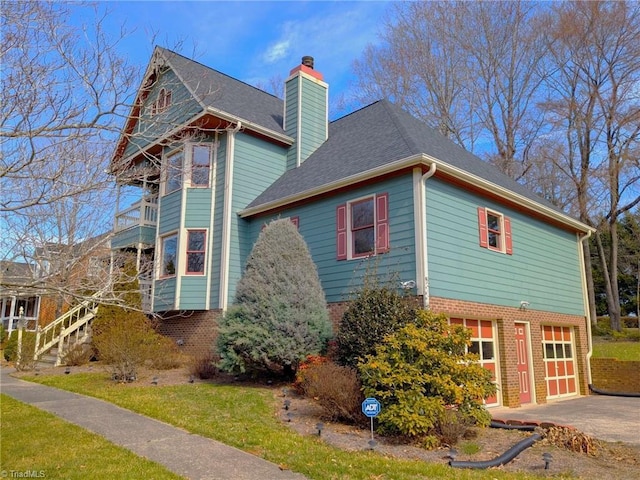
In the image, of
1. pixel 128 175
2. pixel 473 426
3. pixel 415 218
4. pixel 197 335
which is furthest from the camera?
pixel 197 335

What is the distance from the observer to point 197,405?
8.73 metres

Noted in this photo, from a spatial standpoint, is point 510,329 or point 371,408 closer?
point 371,408

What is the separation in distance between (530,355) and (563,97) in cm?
1605

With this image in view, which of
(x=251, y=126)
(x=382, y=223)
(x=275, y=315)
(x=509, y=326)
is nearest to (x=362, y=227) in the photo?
(x=382, y=223)

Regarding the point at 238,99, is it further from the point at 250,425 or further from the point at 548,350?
the point at 548,350

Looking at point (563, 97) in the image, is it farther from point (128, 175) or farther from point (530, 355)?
point (128, 175)

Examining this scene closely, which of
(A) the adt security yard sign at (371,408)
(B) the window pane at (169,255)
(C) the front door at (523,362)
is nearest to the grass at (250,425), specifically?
(A) the adt security yard sign at (371,408)

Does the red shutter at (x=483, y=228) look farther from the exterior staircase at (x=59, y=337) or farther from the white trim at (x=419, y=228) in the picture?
the exterior staircase at (x=59, y=337)

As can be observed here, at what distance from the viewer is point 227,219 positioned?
48.1 ft

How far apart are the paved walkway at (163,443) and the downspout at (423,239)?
5376mm

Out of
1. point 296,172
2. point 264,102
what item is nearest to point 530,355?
point 296,172

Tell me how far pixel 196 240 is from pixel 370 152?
6045 millimetres

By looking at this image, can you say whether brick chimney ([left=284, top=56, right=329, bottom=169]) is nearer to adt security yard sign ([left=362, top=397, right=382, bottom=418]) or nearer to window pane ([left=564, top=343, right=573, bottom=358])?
window pane ([left=564, top=343, right=573, bottom=358])

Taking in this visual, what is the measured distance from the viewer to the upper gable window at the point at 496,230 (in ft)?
40.9
